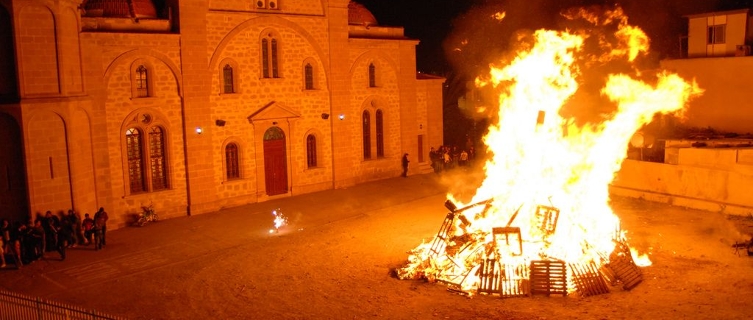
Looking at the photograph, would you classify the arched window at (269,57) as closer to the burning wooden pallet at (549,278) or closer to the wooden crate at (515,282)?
the wooden crate at (515,282)

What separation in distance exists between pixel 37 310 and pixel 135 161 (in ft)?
38.5

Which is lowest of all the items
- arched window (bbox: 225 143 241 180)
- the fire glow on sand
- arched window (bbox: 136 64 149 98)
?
the fire glow on sand

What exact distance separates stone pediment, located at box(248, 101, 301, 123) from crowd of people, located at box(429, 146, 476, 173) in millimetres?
8710

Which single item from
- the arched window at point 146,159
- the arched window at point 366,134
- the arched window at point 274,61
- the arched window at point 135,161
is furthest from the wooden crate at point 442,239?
the arched window at point 366,134

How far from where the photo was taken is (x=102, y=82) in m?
22.4

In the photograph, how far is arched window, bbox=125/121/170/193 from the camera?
78.4 ft

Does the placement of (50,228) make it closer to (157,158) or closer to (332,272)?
(157,158)

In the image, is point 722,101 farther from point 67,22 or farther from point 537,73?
point 67,22

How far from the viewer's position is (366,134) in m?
31.8

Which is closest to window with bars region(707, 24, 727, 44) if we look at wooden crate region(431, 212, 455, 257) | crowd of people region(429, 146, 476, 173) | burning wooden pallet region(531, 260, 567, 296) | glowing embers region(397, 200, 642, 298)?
crowd of people region(429, 146, 476, 173)

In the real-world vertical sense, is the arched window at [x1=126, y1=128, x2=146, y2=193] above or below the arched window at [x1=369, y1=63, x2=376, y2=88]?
below

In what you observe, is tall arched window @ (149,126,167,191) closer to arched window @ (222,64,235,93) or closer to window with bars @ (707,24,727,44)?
arched window @ (222,64,235,93)

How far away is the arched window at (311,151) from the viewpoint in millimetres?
29438

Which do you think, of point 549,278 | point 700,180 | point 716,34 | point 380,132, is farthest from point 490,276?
point 716,34
